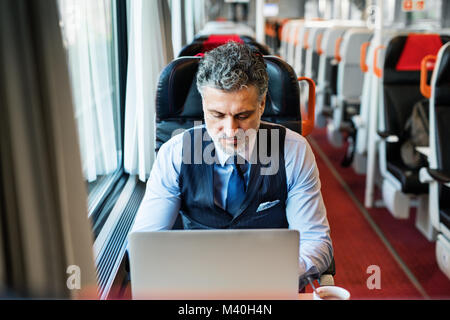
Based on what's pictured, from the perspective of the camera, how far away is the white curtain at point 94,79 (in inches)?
77.9

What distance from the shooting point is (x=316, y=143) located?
573cm

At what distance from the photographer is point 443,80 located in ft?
7.83

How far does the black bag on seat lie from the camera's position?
9.86ft

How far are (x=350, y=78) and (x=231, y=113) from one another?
3746 millimetres

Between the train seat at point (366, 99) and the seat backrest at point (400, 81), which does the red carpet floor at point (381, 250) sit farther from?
the seat backrest at point (400, 81)

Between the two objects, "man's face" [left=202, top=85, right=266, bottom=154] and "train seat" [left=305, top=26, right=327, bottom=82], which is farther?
"train seat" [left=305, top=26, right=327, bottom=82]

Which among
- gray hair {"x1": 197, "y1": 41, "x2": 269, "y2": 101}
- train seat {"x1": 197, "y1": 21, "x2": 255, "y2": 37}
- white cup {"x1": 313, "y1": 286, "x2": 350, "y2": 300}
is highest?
train seat {"x1": 197, "y1": 21, "x2": 255, "y2": 37}

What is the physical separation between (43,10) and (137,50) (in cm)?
140

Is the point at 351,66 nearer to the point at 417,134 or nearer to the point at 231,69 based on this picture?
the point at 417,134

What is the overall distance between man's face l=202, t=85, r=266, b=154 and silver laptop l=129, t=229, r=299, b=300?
0.49 metres

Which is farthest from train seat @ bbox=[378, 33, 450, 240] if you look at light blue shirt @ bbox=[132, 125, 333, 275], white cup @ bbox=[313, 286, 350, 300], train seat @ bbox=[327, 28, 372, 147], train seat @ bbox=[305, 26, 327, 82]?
train seat @ bbox=[305, 26, 327, 82]

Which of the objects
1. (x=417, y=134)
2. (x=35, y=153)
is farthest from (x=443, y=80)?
(x=35, y=153)

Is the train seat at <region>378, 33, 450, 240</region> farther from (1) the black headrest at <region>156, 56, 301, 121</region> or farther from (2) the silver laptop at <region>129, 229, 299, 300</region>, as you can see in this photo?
(2) the silver laptop at <region>129, 229, 299, 300</region>
